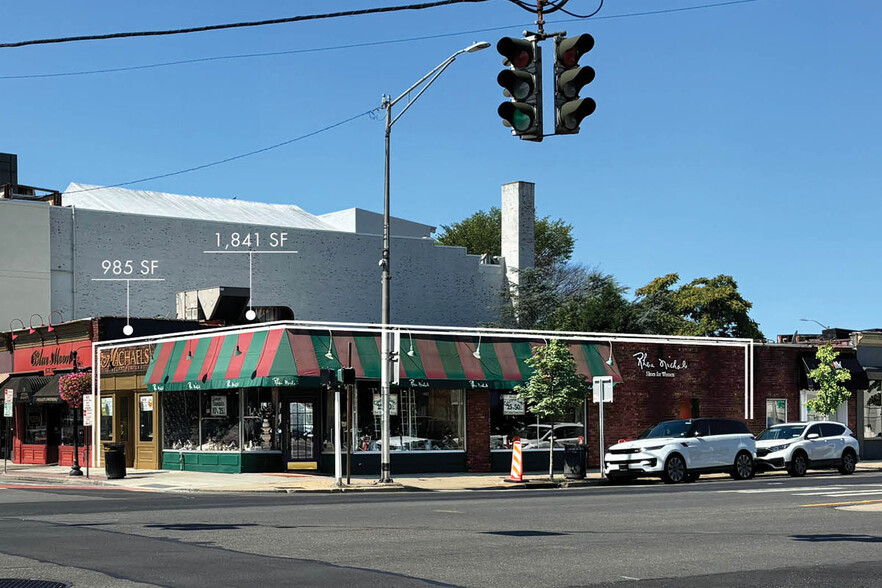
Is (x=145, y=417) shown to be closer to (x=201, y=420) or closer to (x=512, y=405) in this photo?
(x=201, y=420)

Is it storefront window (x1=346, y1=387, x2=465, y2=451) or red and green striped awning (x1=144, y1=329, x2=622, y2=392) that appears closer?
red and green striped awning (x1=144, y1=329, x2=622, y2=392)

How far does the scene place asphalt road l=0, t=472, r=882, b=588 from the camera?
36.0 feet

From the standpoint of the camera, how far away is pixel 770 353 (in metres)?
42.3

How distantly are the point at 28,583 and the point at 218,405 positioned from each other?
955 inches

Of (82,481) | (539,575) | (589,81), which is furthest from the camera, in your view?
(82,481)

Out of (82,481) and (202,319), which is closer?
(82,481)

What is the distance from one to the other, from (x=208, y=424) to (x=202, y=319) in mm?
10148

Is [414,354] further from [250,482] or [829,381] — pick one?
[829,381]

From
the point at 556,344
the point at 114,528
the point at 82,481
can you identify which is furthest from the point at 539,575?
the point at 82,481

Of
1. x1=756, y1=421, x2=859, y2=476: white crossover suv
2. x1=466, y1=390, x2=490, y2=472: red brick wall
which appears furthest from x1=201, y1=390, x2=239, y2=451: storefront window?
x1=756, y1=421, x2=859, y2=476: white crossover suv

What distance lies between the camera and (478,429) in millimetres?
35312

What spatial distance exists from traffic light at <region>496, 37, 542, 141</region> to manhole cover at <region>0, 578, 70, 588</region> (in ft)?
21.1

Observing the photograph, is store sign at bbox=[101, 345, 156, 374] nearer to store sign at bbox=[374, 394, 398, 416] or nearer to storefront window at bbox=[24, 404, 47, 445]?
storefront window at bbox=[24, 404, 47, 445]

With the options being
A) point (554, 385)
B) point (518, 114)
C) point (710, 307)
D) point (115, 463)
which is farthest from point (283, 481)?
point (710, 307)
